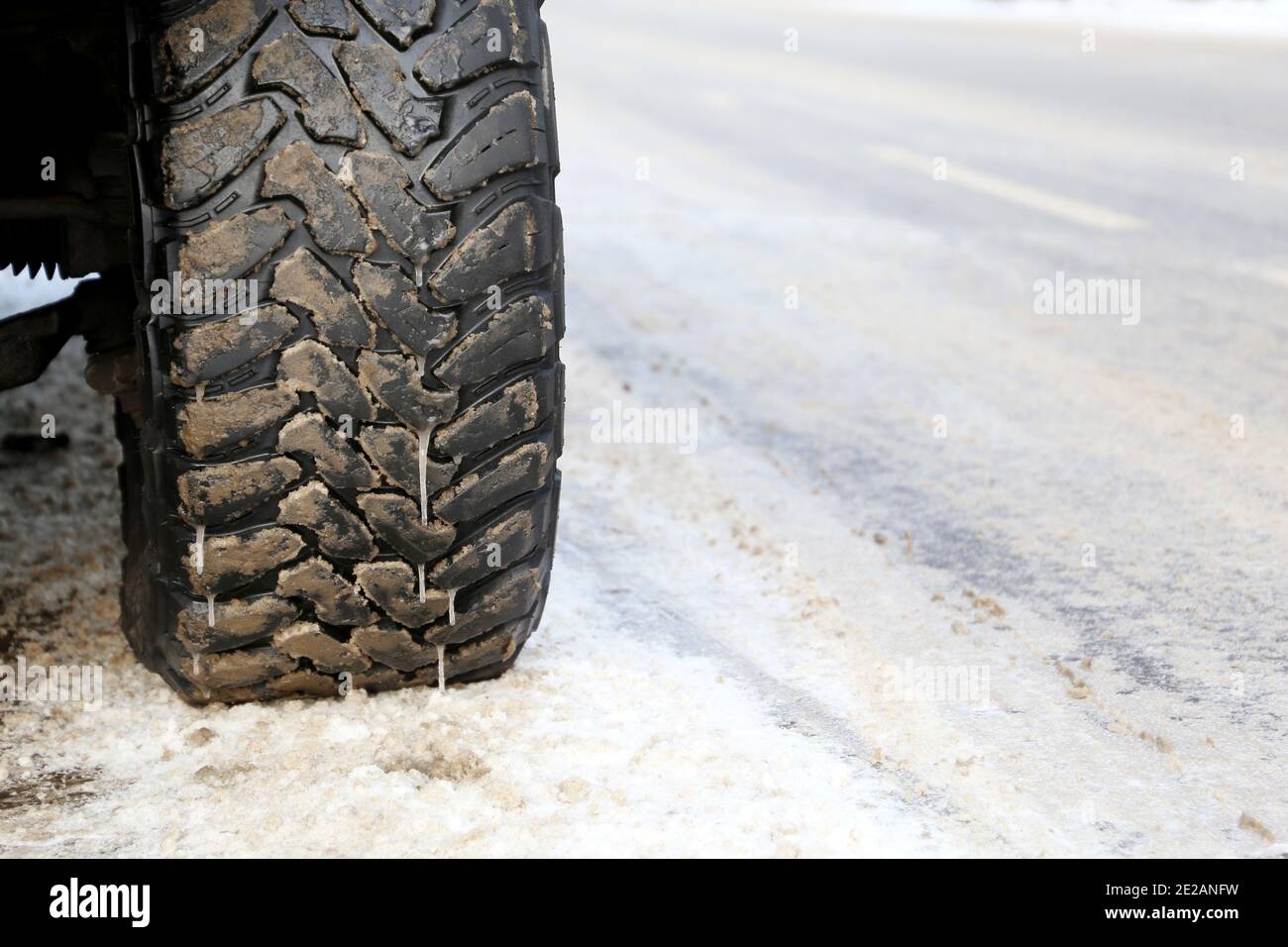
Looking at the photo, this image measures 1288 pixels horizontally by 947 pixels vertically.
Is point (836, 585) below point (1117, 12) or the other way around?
below

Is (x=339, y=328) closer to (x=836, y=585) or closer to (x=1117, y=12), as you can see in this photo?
(x=836, y=585)

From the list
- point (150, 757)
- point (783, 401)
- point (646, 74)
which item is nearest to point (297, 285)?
point (150, 757)

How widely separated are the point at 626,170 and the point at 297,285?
256 inches

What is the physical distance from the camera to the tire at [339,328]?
2287mm

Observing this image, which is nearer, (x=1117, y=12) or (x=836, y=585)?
(x=836, y=585)

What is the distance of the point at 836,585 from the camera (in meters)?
3.44

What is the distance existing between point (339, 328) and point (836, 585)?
1503mm

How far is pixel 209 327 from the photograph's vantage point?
233cm

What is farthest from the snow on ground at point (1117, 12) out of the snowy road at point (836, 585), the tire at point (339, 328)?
the tire at point (339, 328)

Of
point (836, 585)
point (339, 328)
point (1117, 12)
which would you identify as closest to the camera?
point (339, 328)

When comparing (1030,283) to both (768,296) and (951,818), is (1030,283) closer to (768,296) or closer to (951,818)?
(768,296)

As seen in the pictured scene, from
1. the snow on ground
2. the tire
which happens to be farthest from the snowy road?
the snow on ground

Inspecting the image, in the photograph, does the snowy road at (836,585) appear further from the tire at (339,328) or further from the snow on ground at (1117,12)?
the snow on ground at (1117,12)

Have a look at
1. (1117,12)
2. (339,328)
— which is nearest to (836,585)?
(339,328)
